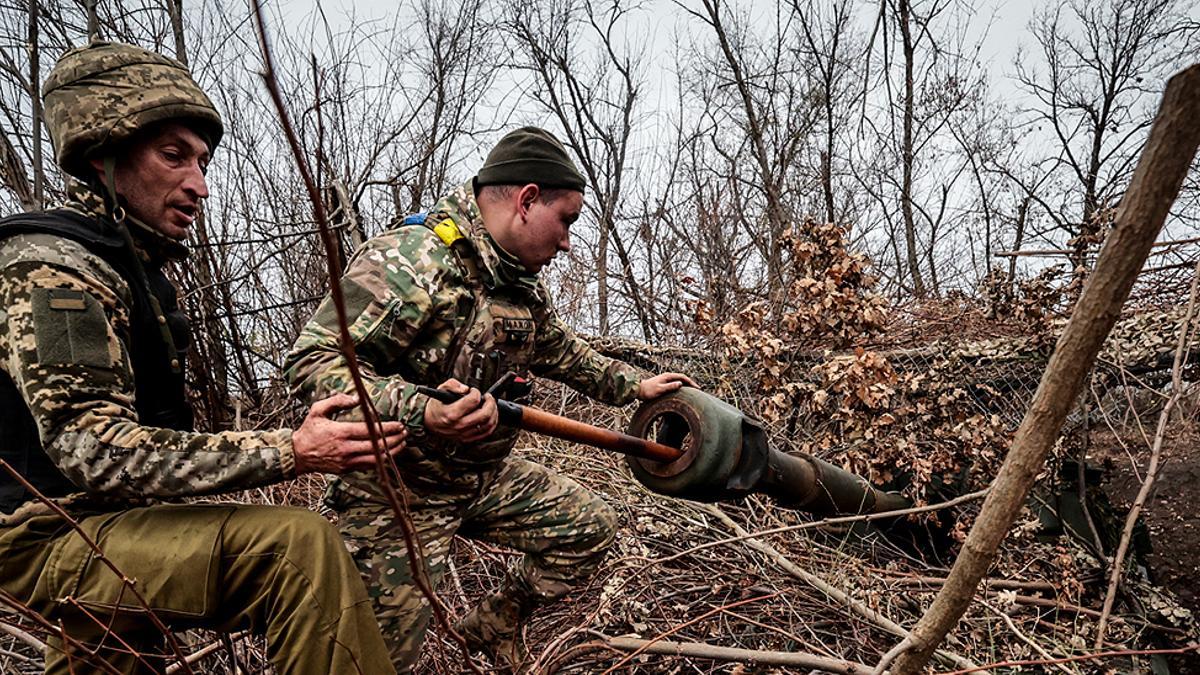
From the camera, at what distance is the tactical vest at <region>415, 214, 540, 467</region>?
2799 mm

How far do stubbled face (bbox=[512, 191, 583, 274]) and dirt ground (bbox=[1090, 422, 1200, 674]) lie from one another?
135 inches

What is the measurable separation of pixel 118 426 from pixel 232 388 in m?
4.63

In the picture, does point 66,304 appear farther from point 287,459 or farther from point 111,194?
point 287,459

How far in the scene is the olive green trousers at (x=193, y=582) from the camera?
1.80 m

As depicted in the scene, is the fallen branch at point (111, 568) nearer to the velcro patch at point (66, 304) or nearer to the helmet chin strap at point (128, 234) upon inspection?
the velcro patch at point (66, 304)

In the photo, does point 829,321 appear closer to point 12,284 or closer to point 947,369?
point 947,369

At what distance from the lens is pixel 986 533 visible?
1226 millimetres

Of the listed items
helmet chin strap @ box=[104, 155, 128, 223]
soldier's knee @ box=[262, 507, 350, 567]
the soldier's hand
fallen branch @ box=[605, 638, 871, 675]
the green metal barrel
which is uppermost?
helmet chin strap @ box=[104, 155, 128, 223]

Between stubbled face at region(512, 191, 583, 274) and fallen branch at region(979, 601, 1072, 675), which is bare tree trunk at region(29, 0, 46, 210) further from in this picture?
fallen branch at region(979, 601, 1072, 675)

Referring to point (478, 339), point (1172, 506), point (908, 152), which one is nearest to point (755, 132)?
point (908, 152)

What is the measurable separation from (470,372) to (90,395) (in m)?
1.23

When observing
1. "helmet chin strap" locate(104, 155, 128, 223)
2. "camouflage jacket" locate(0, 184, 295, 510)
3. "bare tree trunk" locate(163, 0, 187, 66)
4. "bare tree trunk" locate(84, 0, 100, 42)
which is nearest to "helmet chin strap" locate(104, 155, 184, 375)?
"helmet chin strap" locate(104, 155, 128, 223)

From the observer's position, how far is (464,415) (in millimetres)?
2166

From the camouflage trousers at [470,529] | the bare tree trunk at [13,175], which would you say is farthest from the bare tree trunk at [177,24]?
the camouflage trousers at [470,529]
